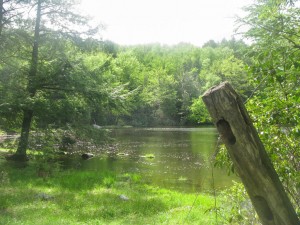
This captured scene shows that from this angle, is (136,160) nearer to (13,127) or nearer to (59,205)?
(13,127)

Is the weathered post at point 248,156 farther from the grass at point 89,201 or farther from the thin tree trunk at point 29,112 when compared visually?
the thin tree trunk at point 29,112

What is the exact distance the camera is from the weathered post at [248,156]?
2256mm

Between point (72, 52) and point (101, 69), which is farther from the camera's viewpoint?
point (101, 69)

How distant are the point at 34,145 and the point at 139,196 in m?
7.20

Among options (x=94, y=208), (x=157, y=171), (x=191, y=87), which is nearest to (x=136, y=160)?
(x=157, y=171)

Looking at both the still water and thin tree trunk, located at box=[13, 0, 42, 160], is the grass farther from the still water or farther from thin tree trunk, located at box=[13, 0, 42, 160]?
the still water

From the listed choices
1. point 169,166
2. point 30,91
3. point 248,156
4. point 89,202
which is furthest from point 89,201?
point 169,166

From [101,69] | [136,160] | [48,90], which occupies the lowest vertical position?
[136,160]

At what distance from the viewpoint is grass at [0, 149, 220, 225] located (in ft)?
26.3

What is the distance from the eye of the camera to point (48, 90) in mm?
17656

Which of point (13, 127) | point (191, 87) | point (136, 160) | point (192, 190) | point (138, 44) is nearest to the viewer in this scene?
point (192, 190)

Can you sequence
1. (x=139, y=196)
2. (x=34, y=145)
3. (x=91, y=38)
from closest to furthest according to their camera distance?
1. (x=139, y=196)
2. (x=34, y=145)
3. (x=91, y=38)

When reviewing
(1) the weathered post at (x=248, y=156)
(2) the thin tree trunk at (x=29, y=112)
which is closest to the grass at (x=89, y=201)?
(2) the thin tree trunk at (x=29, y=112)

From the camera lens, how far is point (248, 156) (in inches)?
88.7
